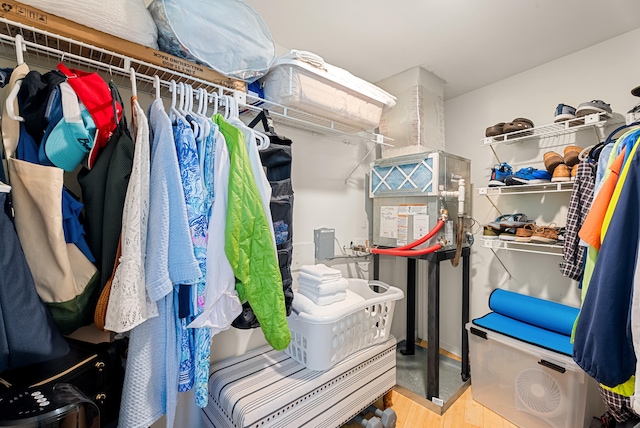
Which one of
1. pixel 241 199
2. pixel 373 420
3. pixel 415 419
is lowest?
pixel 415 419

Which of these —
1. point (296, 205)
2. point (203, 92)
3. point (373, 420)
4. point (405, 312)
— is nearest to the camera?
point (203, 92)

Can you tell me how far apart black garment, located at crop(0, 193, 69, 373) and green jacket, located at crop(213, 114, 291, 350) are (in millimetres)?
455

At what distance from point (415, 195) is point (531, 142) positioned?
0.91 m

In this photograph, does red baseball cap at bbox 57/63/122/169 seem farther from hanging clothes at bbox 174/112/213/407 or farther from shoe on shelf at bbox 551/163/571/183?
shoe on shelf at bbox 551/163/571/183

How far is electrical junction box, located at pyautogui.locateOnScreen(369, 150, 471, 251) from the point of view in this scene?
1715 mm

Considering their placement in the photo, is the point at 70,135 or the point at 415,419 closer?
the point at 70,135

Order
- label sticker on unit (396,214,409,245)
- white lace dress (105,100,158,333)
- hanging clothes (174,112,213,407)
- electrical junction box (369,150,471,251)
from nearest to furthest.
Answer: white lace dress (105,100,158,333)
hanging clothes (174,112,213,407)
electrical junction box (369,150,471,251)
label sticker on unit (396,214,409,245)

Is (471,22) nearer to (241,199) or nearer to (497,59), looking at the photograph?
(497,59)

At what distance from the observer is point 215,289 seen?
Answer: 91 centimetres

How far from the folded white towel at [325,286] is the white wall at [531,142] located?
1.30 m

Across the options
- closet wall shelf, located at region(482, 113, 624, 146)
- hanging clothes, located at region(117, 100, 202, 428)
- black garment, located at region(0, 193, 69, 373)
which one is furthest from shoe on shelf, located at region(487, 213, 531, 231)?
black garment, located at region(0, 193, 69, 373)

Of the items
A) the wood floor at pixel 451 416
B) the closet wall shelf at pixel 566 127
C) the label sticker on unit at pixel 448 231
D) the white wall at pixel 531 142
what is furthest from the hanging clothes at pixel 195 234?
the white wall at pixel 531 142

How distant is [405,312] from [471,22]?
2041mm

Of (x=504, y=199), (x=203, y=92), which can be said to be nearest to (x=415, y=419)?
(x=504, y=199)
